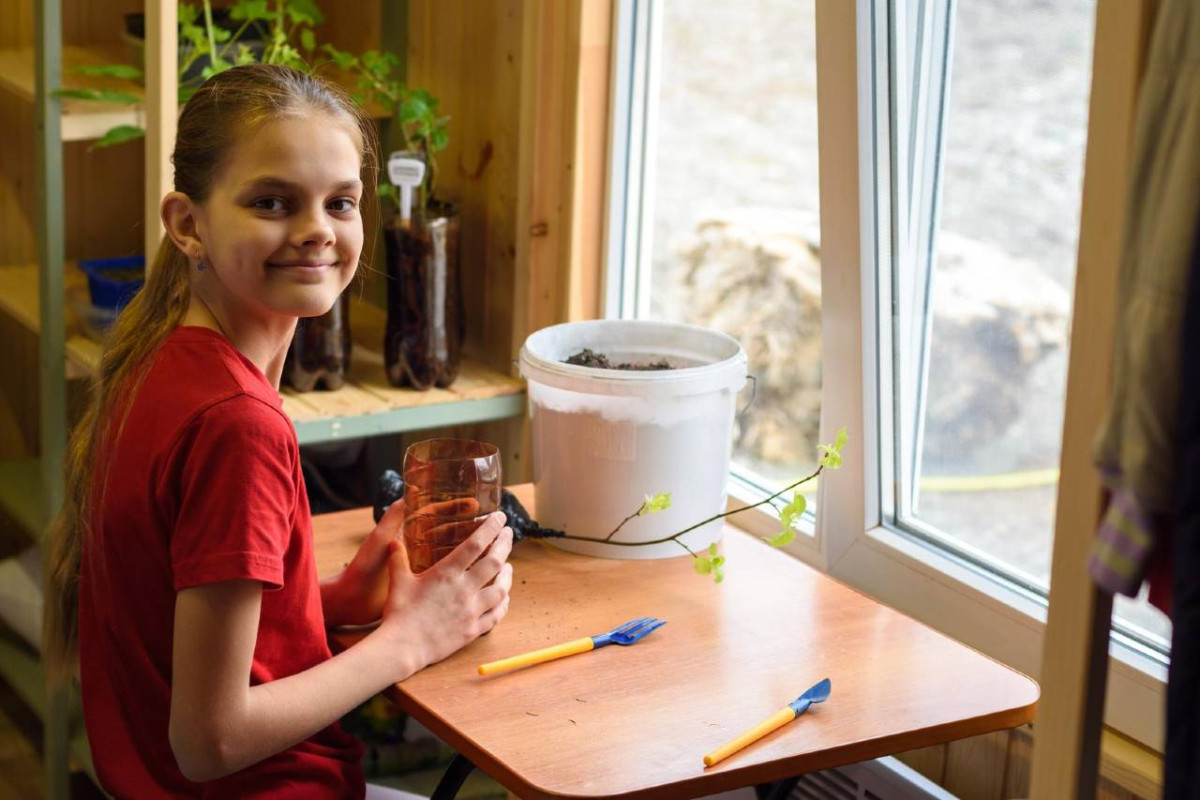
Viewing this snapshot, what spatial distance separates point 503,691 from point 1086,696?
0.59 m

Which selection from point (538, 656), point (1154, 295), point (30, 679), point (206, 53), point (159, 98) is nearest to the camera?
point (1154, 295)

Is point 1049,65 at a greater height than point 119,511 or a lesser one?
greater

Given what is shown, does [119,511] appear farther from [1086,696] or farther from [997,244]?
[997,244]

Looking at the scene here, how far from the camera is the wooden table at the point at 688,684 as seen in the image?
121 cm

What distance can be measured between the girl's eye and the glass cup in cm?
32

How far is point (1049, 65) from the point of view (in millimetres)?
1500

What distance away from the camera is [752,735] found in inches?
48.7

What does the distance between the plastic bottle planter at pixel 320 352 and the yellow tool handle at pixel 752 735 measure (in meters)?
1.08

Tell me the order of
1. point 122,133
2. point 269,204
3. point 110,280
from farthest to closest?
point 110,280 → point 122,133 → point 269,204

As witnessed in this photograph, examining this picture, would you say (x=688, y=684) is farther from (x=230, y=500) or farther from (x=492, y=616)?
(x=230, y=500)

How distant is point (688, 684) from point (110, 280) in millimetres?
1295

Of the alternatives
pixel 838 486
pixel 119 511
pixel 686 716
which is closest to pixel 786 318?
pixel 838 486

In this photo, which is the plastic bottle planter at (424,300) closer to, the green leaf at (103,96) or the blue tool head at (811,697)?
the green leaf at (103,96)

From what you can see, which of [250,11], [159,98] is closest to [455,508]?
[159,98]
